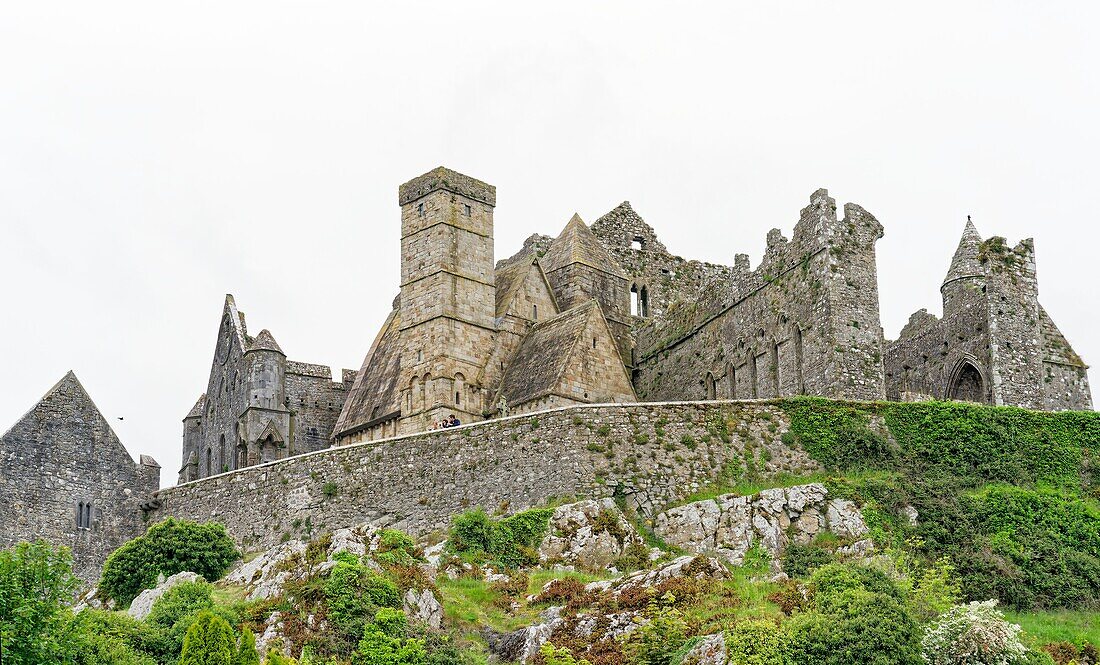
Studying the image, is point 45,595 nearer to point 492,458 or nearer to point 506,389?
point 492,458

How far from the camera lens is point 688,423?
2063 inches

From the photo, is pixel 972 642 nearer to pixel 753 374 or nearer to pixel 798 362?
pixel 798 362

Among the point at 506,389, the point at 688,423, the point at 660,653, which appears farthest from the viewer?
the point at 506,389

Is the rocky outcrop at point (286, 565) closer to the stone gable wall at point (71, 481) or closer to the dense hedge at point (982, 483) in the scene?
the stone gable wall at point (71, 481)

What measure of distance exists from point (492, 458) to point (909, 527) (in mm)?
12274

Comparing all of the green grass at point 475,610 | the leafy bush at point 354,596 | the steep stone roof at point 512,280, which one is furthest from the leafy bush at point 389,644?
the steep stone roof at point 512,280

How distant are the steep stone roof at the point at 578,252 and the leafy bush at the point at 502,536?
1897 cm

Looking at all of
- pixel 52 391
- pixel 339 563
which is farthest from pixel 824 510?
pixel 52 391

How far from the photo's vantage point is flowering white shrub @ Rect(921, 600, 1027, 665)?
37.1 meters

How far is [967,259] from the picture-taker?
198 feet

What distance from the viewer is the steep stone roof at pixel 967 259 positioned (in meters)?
60.3

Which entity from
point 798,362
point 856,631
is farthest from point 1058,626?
point 798,362

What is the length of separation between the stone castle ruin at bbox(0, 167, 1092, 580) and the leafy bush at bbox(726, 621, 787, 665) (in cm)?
1296

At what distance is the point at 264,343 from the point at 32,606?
32536mm
